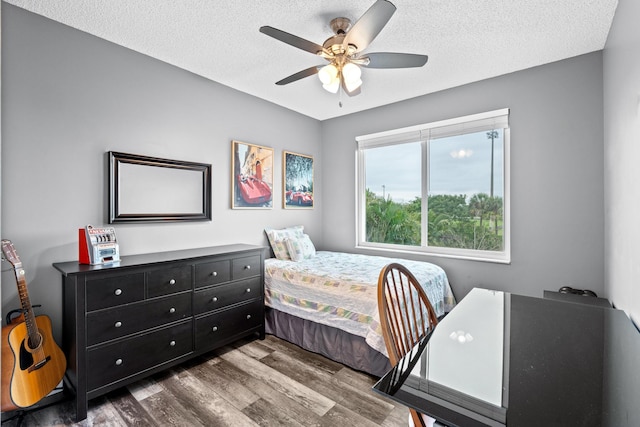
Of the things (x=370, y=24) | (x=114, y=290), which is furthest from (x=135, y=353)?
(x=370, y=24)

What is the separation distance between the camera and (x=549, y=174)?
2.74 meters

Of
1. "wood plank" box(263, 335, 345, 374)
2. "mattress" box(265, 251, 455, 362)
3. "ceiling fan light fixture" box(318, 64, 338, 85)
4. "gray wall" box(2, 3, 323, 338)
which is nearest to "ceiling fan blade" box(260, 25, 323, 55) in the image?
"ceiling fan light fixture" box(318, 64, 338, 85)

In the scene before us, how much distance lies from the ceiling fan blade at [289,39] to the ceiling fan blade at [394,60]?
0.35 metres

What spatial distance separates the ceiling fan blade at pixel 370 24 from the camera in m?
1.54

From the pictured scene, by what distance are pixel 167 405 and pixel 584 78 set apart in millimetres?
4085

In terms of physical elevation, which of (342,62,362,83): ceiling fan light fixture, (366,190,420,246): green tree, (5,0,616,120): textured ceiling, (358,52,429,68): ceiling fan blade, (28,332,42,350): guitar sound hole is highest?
(5,0,616,120): textured ceiling

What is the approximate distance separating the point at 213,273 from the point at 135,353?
0.76 meters

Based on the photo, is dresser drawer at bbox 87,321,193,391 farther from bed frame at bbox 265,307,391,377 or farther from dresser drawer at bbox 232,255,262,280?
bed frame at bbox 265,307,391,377

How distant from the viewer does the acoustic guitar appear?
168cm

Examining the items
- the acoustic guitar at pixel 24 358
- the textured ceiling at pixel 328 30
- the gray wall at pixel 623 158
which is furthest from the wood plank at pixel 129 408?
the gray wall at pixel 623 158

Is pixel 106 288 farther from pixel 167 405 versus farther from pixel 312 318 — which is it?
pixel 312 318

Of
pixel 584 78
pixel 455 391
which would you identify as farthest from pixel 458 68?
pixel 455 391

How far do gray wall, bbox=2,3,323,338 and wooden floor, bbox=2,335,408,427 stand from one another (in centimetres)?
69

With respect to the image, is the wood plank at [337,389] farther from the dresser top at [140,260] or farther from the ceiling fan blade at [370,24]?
the ceiling fan blade at [370,24]
